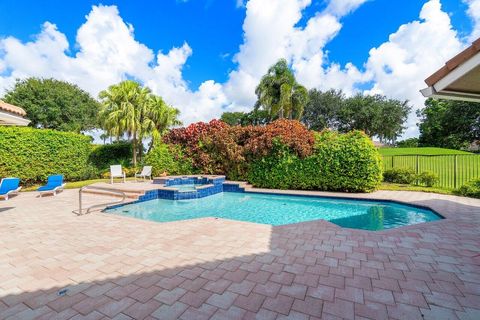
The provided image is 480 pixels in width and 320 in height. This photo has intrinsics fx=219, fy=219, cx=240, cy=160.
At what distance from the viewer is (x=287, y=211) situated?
26.8 ft

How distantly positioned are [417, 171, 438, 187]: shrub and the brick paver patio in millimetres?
6348

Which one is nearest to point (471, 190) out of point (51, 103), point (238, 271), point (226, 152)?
point (238, 271)

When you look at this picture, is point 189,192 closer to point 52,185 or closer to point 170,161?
point 170,161

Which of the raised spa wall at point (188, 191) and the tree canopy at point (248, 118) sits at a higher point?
the tree canopy at point (248, 118)

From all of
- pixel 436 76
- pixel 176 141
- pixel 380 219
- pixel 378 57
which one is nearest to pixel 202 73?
pixel 176 141

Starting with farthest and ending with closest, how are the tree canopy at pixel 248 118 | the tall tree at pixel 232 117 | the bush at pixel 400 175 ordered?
1. the tall tree at pixel 232 117
2. the tree canopy at pixel 248 118
3. the bush at pixel 400 175

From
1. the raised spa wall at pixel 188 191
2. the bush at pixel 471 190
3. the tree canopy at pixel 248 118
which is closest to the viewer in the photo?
the bush at pixel 471 190

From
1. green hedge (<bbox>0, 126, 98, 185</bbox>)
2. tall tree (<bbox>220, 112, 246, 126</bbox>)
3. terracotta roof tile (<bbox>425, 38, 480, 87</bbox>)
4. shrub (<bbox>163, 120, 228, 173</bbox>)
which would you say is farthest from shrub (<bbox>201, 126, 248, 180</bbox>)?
tall tree (<bbox>220, 112, 246, 126</bbox>)

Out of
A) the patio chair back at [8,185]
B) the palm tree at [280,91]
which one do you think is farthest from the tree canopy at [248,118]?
the patio chair back at [8,185]

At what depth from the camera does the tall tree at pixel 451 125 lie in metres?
28.3

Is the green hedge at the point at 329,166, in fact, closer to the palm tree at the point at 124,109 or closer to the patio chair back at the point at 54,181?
the patio chair back at the point at 54,181

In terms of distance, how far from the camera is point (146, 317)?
2.40m

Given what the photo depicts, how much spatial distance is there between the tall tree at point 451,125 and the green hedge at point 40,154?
4162 centimetres

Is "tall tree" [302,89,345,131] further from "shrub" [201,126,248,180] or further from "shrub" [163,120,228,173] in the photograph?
"shrub" [201,126,248,180]
